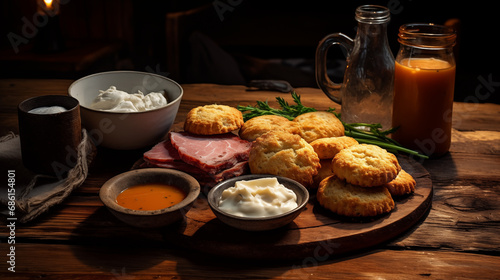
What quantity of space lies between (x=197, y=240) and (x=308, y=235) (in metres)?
0.34

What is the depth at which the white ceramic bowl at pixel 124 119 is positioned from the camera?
207 cm

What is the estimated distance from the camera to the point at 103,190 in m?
1.66

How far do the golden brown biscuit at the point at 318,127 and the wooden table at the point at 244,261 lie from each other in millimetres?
428

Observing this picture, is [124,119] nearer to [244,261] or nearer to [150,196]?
[150,196]

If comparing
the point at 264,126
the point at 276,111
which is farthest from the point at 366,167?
the point at 276,111

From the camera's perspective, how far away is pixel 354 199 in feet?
5.58

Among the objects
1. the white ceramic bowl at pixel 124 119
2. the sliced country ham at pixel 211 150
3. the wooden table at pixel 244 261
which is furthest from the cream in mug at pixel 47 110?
the sliced country ham at pixel 211 150

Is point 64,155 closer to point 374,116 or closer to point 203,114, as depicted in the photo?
point 203,114

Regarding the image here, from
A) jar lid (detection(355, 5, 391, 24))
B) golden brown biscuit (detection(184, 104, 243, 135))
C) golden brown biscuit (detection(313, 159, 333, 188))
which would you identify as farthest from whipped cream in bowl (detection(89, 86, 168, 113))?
jar lid (detection(355, 5, 391, 24))

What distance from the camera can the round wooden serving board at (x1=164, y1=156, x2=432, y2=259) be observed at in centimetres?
156

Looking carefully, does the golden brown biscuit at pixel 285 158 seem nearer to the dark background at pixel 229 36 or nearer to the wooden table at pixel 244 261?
the wooden table at pixel 244 261

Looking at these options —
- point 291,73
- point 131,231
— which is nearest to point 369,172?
point 131,231

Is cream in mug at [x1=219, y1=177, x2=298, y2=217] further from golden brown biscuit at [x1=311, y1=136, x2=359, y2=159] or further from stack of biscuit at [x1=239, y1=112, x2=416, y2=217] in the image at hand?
golden brown biscuit at [x1=311, y1=136, x2=359, y2=159]

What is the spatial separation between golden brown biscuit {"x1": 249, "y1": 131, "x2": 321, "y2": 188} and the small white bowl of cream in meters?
0.10
